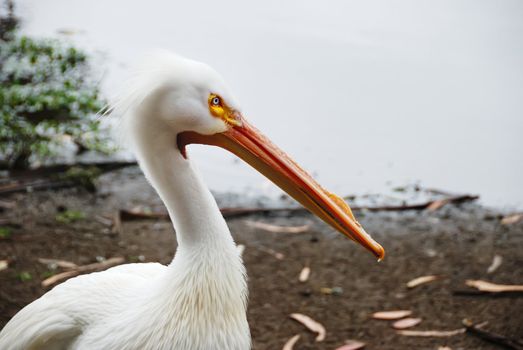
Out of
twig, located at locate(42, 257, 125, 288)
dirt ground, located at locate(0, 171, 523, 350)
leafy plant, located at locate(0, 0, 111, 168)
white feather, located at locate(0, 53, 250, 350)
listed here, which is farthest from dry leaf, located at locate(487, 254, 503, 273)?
leafy plant, located at locate(0, 0, 111, 168)

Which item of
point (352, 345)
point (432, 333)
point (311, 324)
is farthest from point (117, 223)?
point (432, 333)

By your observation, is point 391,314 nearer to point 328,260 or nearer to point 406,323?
point 406,323

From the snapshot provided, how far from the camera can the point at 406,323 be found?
9.55ft

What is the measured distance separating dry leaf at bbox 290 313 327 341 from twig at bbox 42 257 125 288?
103cm

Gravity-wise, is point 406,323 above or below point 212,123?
below

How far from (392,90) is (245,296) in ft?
14.0

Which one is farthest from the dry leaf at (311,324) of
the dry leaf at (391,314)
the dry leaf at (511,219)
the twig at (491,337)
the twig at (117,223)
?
the dry leaf at (511,219)

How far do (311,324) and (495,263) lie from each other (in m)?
1.19

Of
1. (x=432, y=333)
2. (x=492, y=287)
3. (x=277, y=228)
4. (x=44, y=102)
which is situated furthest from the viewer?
(x=44, y=102)

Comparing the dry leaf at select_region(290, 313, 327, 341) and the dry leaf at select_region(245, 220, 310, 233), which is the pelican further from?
the dry leaf at select_region(245, 220, 310, 233)

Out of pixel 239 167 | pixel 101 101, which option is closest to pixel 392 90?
pixel 239 167

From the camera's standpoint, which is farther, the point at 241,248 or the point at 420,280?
the point at 241,248

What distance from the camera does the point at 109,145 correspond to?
4.75 meters

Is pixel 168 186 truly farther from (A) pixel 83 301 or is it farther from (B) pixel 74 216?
(B) pixel 74 216
